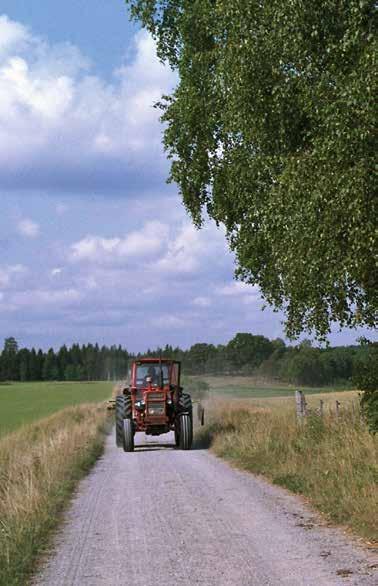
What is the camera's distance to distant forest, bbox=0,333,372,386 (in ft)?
229

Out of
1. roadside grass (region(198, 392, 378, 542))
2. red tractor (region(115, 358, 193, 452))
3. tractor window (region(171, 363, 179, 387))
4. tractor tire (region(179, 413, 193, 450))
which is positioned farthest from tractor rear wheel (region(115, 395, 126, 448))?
roadside grass (region(198, 392, 378, 542))

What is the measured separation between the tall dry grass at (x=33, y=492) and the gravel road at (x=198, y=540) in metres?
0.24

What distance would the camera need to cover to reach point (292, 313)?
1496 centimetres

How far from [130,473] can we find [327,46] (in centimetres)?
929

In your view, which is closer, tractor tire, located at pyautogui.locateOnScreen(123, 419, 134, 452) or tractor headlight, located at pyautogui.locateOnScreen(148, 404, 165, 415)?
tractor tire, located at pyautogui.locateOnScreen(123, 419, 134, 452)

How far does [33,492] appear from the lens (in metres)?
11.6

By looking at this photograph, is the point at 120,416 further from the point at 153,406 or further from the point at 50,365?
the point at 50,365

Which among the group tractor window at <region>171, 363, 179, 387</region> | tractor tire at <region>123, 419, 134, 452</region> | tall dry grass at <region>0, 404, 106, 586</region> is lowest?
tall dry grass at <region>0, 404, 106, 586</region>

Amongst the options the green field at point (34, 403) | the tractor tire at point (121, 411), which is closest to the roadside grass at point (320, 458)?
the tractor tire at point (121, 411)

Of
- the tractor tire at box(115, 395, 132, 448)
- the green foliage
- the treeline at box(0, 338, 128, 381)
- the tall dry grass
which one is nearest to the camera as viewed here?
the tall dry grass

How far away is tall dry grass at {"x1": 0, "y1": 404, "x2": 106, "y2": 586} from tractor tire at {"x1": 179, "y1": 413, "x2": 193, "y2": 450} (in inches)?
87.2

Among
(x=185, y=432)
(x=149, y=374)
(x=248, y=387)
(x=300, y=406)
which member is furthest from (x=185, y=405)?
(x=248, y=387)

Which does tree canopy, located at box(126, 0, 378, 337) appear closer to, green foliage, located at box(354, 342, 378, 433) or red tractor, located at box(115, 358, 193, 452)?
green foliage, located at box(354, 342, 378, 433)

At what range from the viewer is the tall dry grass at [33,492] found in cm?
820
